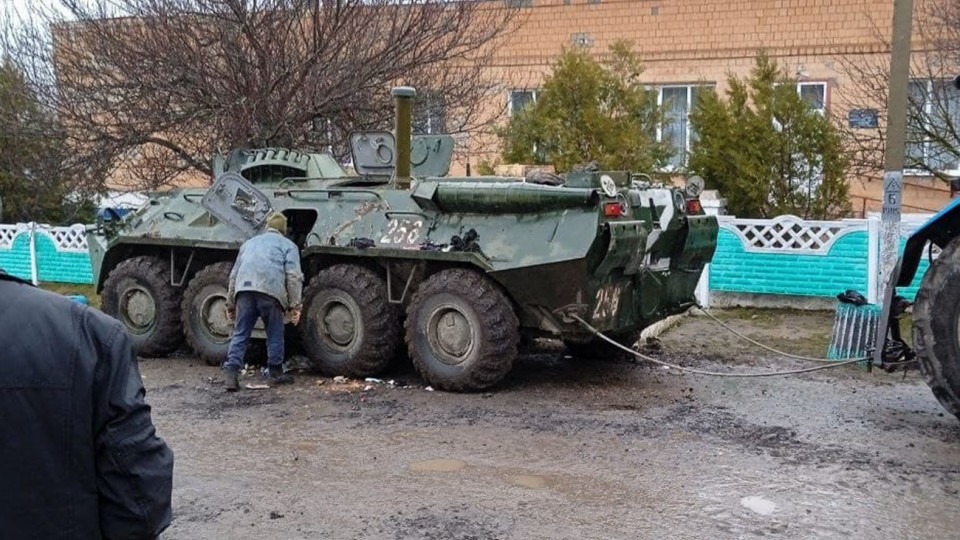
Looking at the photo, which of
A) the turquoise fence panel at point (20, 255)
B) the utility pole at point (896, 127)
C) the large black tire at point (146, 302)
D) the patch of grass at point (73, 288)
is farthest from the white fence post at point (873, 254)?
the turquoise fence panel at point (20, 255)

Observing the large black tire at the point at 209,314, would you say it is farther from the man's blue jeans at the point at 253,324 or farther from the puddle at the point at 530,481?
the puddle at the point at 530,481

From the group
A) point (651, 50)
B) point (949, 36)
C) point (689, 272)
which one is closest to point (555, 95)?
point (651, 50)

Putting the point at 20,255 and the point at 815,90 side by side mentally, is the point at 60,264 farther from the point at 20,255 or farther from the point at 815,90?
the point at 815,90

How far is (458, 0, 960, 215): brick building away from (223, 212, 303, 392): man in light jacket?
8.05 meters

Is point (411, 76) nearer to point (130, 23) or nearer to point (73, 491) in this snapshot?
point (130, 23)

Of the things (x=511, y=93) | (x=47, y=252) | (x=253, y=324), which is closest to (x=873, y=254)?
(x=253, y=324)

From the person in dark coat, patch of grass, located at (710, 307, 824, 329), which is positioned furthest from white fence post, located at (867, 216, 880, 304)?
the person in dark coat

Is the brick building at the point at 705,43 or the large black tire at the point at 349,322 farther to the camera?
the brick building at the point at 705,43

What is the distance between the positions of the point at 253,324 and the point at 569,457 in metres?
3.68

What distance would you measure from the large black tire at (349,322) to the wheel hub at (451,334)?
2.14 feet

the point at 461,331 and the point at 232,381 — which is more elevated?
the point at 461,331

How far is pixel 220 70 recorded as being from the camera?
13391mm

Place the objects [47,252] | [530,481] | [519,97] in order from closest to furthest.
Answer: [530,481] < [47,252] < [519,97]

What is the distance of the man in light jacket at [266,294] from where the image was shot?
8.95 meters
